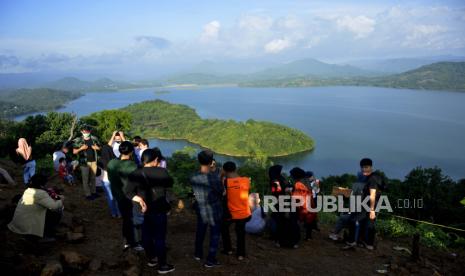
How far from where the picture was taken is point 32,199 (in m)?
3.96

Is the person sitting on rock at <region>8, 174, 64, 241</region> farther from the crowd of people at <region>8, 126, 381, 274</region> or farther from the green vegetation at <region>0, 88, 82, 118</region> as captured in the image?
the green vegetation at <region>0, 88, 82, 118</region>

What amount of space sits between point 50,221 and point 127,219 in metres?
1.03

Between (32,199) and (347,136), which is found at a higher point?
(32,199)

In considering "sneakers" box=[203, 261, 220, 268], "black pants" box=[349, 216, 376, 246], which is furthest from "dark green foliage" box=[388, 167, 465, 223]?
"sneakers" box=[203, 261, 220, 268]

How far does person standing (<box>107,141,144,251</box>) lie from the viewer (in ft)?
13.2

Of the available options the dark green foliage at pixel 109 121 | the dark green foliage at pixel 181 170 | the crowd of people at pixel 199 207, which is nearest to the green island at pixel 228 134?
the dark green foliage at pixel 181 170

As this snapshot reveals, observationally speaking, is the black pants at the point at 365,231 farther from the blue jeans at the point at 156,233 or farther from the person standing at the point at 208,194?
the blue jeans at the point at 156,233

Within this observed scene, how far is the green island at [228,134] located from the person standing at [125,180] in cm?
5836

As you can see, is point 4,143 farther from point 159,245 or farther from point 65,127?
point 159,245

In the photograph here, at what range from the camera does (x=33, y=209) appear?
158 inches

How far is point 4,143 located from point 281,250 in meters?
16.4

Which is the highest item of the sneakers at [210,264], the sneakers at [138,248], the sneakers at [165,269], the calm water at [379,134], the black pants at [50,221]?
the black pants at [50,221]

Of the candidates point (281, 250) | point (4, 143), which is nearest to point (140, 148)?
point (281, 250)

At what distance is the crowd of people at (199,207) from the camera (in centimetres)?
368
